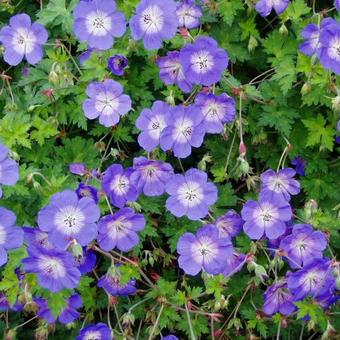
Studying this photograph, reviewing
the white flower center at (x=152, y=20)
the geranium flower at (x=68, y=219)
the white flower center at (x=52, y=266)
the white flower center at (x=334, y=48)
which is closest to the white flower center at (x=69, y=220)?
the geranium flower at (x=68, y=219)

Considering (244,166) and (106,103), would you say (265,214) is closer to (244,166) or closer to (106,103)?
(244,166)

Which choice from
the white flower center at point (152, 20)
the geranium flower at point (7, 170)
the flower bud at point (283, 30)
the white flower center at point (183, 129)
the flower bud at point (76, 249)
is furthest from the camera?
the flower bud at point (283, 30)

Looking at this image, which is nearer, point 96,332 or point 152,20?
point 96,332

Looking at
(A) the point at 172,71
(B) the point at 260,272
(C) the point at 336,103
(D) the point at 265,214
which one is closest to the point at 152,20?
(A) the point at 172,71

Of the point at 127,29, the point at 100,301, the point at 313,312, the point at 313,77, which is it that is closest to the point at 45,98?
the point at 127,29

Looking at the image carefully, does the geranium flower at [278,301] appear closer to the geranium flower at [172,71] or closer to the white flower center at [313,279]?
the white flower center at [313,279]

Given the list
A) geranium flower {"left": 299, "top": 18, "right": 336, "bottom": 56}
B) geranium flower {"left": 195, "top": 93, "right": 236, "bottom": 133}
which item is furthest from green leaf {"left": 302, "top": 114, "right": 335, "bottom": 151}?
geranium flower {"left": 195, "top": 93, "right": 236, "bottom": 133}
